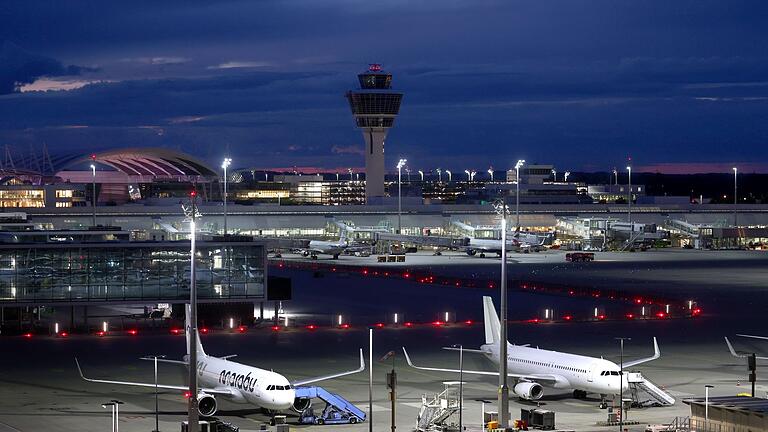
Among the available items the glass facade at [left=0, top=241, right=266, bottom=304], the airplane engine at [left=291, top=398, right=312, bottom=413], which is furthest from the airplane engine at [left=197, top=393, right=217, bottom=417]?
the glass facade at [left=0, top=241, right=266, bottom=304]

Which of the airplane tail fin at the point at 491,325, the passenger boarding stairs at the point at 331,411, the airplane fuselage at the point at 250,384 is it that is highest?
the airplane tail fin at the point at 491,325

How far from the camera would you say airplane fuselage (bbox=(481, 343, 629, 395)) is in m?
56.1

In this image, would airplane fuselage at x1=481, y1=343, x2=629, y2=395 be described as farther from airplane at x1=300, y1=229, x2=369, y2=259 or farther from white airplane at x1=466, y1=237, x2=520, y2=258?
white airplane at x1=466, y1=237, x2=520, y2=258

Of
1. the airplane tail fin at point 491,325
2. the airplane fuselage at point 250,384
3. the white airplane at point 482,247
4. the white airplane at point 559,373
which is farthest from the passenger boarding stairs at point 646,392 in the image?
the white airplane at point 482,247

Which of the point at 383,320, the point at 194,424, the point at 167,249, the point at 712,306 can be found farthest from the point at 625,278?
the point at 194,424

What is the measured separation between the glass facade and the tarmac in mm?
3866

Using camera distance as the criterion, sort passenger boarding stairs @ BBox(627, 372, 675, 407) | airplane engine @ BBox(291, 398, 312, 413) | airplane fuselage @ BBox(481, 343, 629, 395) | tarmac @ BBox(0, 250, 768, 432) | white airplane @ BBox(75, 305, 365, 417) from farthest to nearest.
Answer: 1. airplane fuselage @ BBox(481, 343, 629, 395)
2. passenger boarding stairs @ BBox(627, 372, 675, 407)
3. tarmac @ BBox(0, 250, 768, 432)
4. airplane engine @ BBox(291, 398, 312, 413)
5. white airplane @ BBox(75, 305, 365, 417)

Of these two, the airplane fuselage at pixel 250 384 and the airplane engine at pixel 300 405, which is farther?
the airplane engine at pixel 300 405

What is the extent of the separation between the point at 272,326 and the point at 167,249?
331 inches

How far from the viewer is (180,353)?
73.6 meters

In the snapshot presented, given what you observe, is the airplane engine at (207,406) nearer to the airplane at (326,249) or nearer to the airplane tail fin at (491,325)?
the airplane tail fin at (491,325)

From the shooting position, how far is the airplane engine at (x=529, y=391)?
185ft

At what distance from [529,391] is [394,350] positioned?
66.1ft

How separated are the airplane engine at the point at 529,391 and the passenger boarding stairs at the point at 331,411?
7.35 metres
